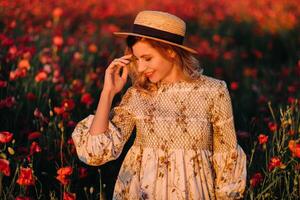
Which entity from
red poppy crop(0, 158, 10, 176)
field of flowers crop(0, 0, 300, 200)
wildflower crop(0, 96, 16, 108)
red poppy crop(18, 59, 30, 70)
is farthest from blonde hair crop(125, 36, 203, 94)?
red poppy crop(18, 59, 30, 70)

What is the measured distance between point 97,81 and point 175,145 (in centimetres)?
228

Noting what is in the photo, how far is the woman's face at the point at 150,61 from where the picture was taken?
2.99 metres

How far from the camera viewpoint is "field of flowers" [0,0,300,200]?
338cm

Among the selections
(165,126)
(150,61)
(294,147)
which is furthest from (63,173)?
(294,147)

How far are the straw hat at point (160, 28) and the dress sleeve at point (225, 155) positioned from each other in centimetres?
28

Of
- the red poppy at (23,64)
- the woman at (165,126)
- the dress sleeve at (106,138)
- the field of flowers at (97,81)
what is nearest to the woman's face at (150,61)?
the woman at (165,126)

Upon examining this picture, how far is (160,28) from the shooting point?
3000 millimetres

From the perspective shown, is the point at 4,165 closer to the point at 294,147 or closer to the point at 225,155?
the point at 225,155

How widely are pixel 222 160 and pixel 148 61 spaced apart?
1.91 feet

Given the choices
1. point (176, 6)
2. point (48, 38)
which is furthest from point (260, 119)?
point (176, 6)

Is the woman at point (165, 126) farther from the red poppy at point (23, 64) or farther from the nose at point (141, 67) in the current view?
the red poppy at point (23, 64)

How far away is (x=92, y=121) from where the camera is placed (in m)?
3.01

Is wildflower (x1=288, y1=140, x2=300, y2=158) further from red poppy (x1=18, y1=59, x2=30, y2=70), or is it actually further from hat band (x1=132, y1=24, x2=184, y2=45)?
red poppy (x1=18, y1=59, x2=30, y2=70)

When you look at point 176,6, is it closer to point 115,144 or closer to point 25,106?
point 25,106
